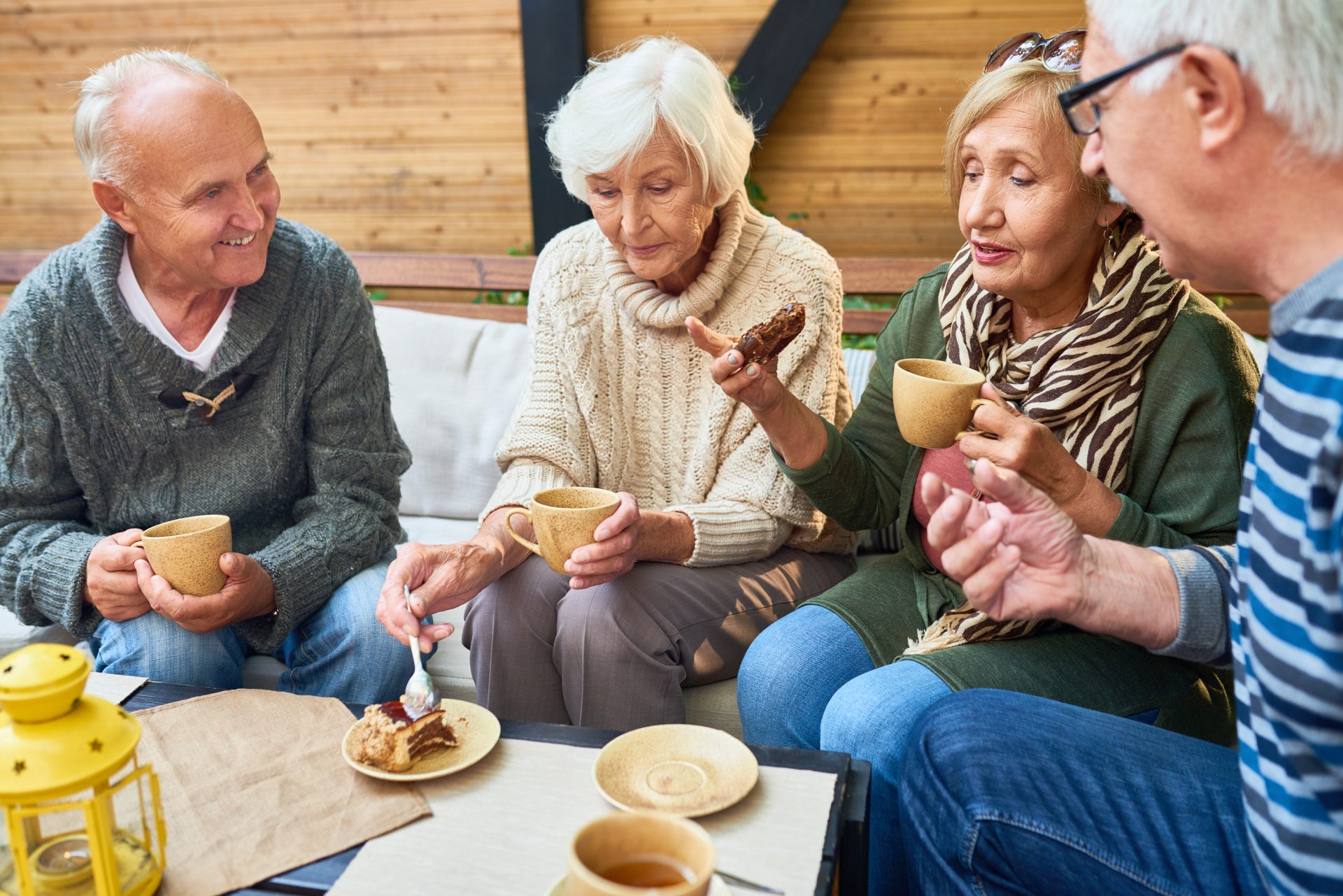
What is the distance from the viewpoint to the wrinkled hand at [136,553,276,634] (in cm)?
158

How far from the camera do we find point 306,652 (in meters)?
1.87

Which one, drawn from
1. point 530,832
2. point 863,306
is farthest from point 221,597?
point 863,306

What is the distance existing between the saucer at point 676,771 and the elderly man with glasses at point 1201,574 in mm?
228

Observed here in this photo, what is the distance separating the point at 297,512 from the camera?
1982 mm

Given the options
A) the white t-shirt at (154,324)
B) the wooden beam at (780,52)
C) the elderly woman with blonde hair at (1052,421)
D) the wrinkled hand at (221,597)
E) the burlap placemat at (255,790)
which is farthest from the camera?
the wooden beam at (780,52)

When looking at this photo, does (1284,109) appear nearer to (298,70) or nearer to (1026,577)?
(1026,577)

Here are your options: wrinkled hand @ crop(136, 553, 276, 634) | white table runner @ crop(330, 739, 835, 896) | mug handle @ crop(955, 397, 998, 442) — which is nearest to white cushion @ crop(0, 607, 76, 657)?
wrinkled hand @ crop(136, 553, 276, 634)

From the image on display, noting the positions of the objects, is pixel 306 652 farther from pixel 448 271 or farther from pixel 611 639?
pixel 448 271

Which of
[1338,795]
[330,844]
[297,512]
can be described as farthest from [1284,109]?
[297,512]

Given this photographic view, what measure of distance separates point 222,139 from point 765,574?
1.19 metres

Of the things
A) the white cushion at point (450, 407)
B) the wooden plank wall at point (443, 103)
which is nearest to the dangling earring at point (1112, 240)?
the white cushion at point (450, 407)

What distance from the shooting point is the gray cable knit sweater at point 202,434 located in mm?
1782

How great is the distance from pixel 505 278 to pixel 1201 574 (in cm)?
265

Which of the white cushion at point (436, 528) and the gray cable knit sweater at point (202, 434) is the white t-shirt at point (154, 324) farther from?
the white cushion at point (436, 528)
